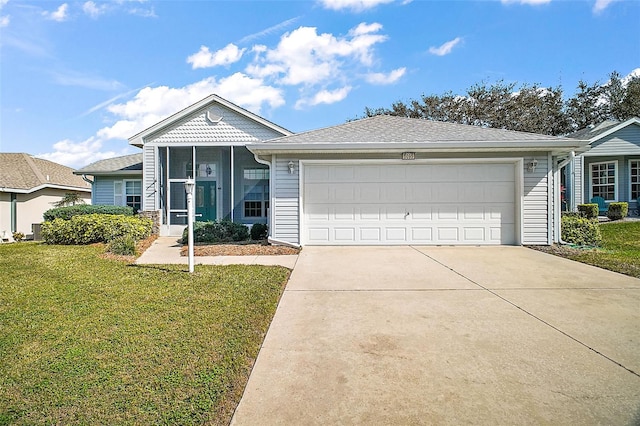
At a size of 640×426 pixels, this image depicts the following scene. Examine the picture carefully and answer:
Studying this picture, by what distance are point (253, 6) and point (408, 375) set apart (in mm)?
11293

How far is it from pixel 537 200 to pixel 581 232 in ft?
6.92

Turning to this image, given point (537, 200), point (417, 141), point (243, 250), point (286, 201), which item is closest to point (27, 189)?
point (243, 250)

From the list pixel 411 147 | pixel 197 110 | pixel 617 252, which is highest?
pixel 197 110

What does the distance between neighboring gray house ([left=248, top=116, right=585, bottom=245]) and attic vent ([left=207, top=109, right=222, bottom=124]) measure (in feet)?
17.4

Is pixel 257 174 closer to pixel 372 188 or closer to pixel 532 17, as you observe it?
pixel 372 188

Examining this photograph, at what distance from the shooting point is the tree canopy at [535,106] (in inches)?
1032

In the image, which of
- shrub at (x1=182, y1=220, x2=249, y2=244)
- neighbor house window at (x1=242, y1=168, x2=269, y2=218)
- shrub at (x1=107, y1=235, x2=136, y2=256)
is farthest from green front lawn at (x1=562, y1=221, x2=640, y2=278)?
shrub at (x1=107, y1=235, x2=136, y2=256)

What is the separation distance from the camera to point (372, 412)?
2.20 metres

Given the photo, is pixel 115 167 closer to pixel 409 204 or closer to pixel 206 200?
pixel 206 200

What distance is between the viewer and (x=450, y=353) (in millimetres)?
3027

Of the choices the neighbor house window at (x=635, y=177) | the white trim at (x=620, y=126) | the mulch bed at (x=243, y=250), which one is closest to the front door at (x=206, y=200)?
the mulch bed at (x=243, y=250)

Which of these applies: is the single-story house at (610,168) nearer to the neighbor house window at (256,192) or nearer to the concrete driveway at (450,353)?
the concrete driveway at (450,353)

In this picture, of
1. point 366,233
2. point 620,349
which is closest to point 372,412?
point 620,349

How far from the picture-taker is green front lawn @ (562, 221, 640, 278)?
6.67m
